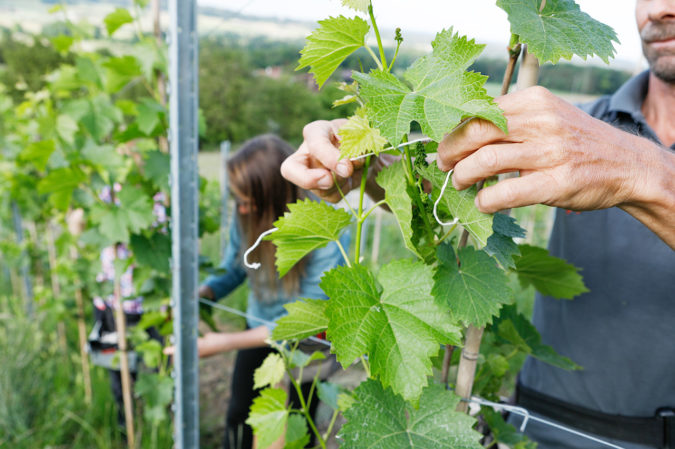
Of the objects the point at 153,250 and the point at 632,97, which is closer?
the point at 632,97

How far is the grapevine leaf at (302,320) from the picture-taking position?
74 cm

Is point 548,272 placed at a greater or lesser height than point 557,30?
lesser

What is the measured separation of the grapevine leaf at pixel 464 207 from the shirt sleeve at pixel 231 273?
1.81m

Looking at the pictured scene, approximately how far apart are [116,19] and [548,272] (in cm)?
158

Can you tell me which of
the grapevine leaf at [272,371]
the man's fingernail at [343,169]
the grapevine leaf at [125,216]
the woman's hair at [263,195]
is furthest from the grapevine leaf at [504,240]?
the woman's hair at [263,195]

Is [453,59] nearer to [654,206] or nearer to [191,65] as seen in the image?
[654,206]

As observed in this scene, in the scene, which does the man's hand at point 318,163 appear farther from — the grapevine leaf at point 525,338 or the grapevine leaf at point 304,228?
the grapevine leaf at point 525,338

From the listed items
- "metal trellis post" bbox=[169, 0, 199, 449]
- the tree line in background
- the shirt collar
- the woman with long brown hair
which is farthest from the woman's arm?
the tree line in background

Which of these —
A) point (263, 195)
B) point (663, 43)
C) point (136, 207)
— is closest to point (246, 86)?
point (263, 195)

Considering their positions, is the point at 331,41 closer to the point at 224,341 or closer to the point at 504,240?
the point at 504,240

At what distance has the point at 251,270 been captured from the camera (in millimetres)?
2289

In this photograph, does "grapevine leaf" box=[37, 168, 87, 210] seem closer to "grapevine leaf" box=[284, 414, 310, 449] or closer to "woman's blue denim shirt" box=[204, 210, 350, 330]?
"woman's blue denim shirt" box=[204, 210, 350, 330]

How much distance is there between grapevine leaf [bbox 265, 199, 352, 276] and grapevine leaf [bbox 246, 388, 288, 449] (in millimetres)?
383

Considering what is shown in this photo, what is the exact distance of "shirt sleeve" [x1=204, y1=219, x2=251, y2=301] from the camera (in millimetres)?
2303
